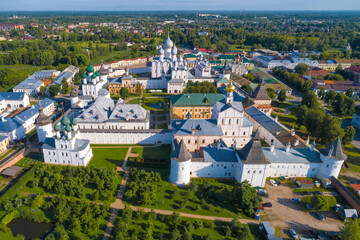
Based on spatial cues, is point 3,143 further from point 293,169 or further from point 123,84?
point 293,169

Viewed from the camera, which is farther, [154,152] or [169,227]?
[154,152]

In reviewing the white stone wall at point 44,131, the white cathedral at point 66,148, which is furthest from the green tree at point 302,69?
the white stone wall at point 44,131

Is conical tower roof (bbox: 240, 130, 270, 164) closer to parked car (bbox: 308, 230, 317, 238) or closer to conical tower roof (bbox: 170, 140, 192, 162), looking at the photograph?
conical tower roof (bbox: 170, 140, 192, 162)

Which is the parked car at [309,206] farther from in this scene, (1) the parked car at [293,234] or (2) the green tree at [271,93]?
(2) the green tree at [271,93]

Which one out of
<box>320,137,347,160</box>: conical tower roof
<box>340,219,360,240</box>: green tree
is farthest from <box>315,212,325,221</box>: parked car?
<box>320,137,347,160</box>: conical tower roof

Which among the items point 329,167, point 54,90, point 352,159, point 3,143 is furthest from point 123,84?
point 352,159

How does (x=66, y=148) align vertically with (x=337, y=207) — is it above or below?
above

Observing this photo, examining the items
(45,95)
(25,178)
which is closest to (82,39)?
(45,95)

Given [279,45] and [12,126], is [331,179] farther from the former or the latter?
[279,45]
